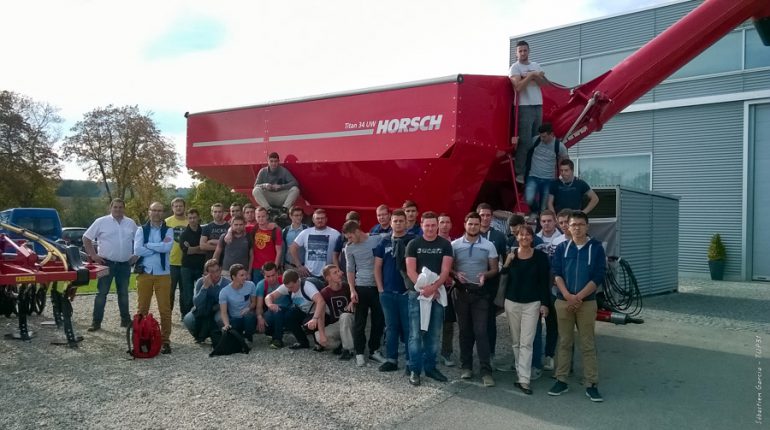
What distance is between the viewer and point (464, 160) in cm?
670

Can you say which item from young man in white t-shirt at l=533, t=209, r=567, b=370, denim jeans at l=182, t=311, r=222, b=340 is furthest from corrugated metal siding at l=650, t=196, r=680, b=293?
denim jeans at l=182, t=311, r=222, b=340

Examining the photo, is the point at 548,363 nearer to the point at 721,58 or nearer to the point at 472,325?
the point at 472,325

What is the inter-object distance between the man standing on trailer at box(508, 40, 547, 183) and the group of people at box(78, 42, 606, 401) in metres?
0.02

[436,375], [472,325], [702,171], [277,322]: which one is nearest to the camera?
[436,375]

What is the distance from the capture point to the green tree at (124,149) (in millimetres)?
35312

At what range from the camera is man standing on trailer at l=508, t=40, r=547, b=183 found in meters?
6.96

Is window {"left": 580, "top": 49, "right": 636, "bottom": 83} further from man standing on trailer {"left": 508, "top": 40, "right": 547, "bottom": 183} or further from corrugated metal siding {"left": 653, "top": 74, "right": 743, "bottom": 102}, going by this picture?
man standing on trailer {"left": 508, "top": 40, "right": 547, "bottom": 183}

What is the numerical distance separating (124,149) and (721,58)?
31.8m

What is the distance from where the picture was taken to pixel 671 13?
51.3 feet

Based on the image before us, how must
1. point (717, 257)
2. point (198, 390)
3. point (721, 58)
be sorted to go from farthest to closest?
point (721, 58) < point (717, 257) < point (198, 390)

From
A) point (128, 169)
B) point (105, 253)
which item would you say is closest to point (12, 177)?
point (128, 169)

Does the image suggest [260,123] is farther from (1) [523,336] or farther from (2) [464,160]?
(1) [523,336]

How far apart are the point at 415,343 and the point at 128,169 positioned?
33.8m

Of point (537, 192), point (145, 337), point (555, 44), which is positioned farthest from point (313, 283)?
point (555, 44)
